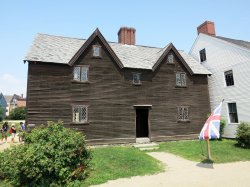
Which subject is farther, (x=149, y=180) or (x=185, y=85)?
(x=185, y=85)

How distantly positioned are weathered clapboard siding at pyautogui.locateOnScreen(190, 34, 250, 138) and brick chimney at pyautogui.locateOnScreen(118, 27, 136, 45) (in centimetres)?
871

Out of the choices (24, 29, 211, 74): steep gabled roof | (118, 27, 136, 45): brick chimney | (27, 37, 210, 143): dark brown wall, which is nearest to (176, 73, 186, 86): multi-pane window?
(27, 37, 210, 143): dark brown wall

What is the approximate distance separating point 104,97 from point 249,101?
13.5 meters

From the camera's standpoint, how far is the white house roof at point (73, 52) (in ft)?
57.4

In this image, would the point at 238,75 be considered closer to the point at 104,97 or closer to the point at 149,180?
the point at 104,97

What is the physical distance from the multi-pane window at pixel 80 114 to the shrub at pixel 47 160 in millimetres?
6476

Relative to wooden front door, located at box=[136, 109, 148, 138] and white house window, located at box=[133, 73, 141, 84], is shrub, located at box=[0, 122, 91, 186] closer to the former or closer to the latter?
white house window, located at box=[133, 73, 141, 84]

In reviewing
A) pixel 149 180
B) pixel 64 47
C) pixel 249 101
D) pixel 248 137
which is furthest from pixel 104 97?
pixel 249 101

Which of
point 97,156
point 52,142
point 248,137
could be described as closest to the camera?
point 52,142

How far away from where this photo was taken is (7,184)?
9328 millimetres

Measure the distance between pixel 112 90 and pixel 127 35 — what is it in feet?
29.2

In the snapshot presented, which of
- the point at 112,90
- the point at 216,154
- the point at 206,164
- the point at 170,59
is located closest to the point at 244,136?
the point at 216,154

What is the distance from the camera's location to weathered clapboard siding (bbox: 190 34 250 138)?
19.3 m

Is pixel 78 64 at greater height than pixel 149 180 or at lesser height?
greater
